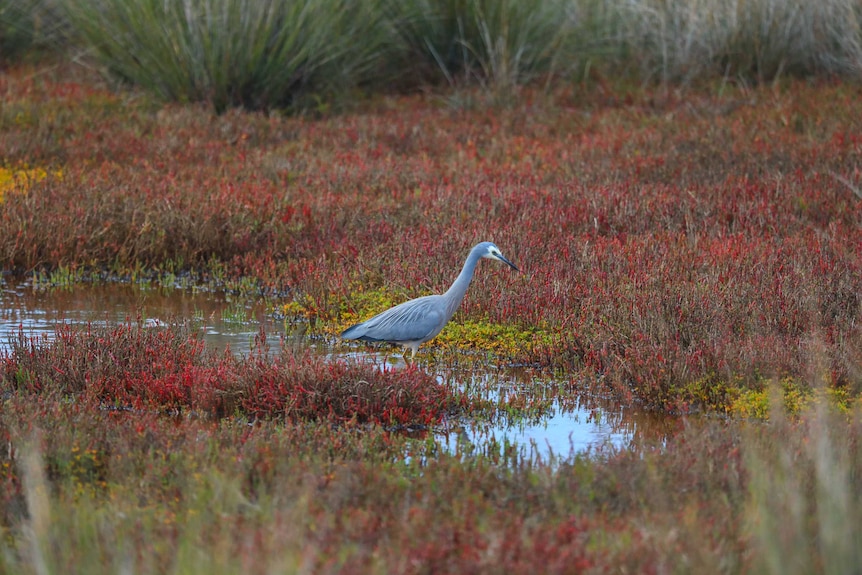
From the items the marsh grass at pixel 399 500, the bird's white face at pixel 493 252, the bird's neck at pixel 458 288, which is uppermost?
the bird's white face at pixel 493 252

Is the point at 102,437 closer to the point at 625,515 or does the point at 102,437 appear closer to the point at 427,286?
the point at 625,515

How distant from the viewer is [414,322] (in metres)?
6.05

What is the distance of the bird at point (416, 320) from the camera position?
19.9ft

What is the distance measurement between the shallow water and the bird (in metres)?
0.16

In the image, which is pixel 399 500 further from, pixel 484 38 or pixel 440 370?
pixel 484 38

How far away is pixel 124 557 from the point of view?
3.33 metres

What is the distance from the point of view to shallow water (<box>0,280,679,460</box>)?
16.8 ft

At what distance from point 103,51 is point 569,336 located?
9373 mm

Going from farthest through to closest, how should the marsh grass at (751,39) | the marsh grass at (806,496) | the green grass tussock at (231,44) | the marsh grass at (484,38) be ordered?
1. the marsh grass at (751,39)
2. the marsh grass at (484,38)
3. the green grass tussock at (231,44)
4. the marsh grass at (806,496)

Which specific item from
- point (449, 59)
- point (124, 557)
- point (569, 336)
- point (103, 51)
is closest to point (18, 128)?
point (103, 51)

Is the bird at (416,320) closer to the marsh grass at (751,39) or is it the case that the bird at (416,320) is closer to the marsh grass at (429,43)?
the marsh grass at (429,43)

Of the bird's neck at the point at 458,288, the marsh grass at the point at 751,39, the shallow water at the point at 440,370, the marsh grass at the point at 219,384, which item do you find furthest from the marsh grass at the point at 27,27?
the bird's neck at the point at 458,288

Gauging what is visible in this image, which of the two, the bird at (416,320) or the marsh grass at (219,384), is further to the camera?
the bird at (416,320)

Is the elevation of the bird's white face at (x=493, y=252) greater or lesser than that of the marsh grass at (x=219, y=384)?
greater
